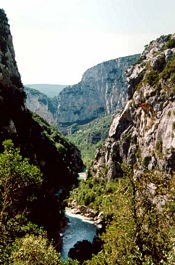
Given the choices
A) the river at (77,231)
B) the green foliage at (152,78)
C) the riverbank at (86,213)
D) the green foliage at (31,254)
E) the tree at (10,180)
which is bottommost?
the riverbank at (86,213)

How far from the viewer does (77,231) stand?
274 feet

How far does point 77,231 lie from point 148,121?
3770 cm

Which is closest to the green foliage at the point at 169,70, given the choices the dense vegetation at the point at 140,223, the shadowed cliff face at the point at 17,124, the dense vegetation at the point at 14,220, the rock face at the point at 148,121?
the rock face at the point at 148,121

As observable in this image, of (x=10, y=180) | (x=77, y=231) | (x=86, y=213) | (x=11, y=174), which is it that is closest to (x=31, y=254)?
(x=10, y=180)

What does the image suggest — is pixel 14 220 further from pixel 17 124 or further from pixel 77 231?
pixel 77 231

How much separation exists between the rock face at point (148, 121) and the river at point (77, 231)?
65.6 feet

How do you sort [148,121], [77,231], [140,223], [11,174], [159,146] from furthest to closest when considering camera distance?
1. [148,121]
2. [77,231]
3. [159,146]
4. [140,223]
5. [11,174]

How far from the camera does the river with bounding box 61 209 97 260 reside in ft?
238

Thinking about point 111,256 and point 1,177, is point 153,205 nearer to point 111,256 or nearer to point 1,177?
point 111,256

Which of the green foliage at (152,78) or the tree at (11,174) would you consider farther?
the green foliage at (152,78)

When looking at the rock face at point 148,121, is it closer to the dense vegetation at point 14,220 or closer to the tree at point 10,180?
the dense vegetation at point 14,220

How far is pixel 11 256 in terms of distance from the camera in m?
17.2

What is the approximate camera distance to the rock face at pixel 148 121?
266ft

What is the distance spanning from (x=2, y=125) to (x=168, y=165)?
39030 mm
